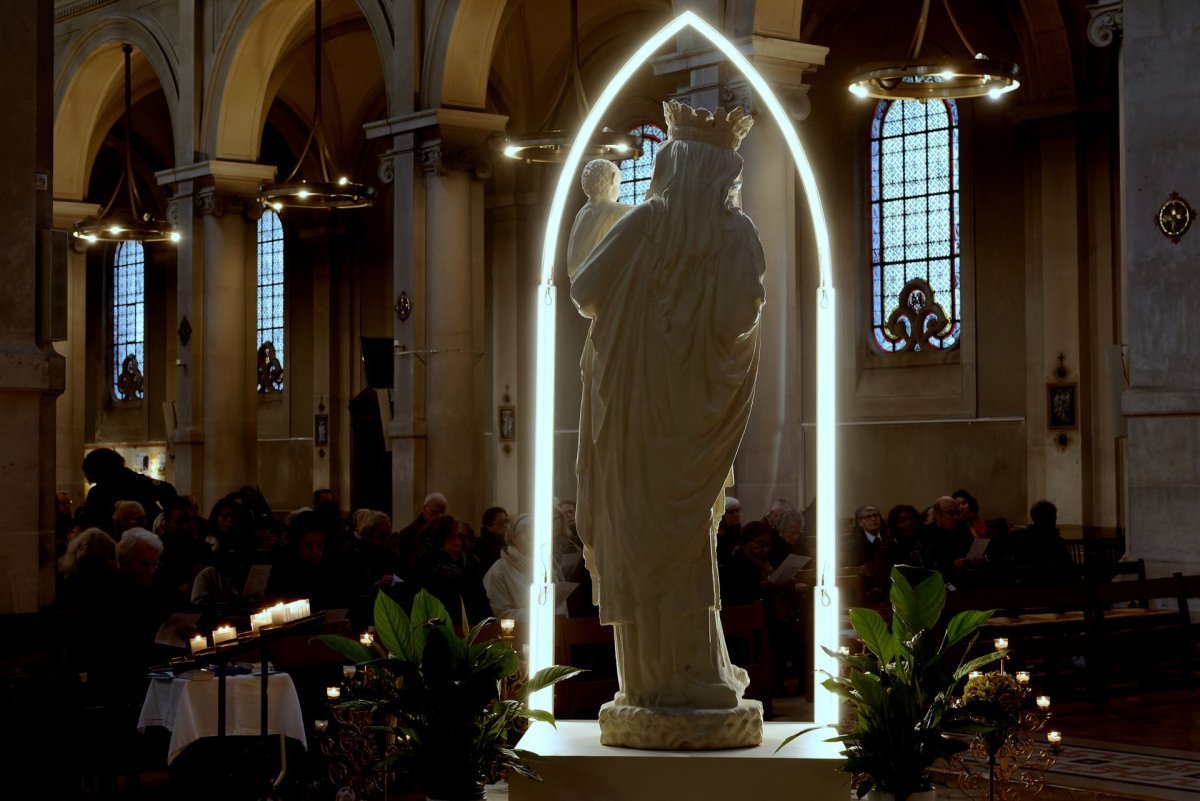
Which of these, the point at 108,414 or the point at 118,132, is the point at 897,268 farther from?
the point at 108,414

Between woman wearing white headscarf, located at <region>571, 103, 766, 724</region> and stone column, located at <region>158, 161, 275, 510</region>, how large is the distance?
52.6 feet

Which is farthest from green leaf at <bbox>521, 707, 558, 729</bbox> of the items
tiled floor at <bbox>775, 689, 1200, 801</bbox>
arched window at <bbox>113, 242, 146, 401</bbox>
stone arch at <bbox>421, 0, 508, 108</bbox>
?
arched window at <bbox>113, 242, 146, 401</bbox>

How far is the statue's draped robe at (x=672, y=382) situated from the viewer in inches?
244

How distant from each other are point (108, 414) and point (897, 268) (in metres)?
18.0

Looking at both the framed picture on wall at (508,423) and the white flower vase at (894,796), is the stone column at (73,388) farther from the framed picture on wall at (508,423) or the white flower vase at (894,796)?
the white flower vase at (894,796)

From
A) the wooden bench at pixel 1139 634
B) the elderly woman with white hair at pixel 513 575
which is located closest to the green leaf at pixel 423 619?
the elderly woman with white hair at pixel 513 575

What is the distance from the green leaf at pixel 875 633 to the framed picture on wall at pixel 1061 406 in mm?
13183

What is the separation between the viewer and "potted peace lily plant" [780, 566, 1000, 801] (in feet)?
18.4

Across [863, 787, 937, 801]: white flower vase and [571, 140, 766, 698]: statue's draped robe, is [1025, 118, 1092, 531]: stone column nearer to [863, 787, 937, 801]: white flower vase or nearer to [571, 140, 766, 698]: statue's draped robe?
[571, 140, 766, 698]: statue's draped robe

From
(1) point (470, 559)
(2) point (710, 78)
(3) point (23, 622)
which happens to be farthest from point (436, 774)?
(2) point (710, 78)

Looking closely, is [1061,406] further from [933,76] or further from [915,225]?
[933,76]

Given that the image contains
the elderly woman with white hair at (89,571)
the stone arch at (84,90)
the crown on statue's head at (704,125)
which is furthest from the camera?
the stone arch at (84,90)

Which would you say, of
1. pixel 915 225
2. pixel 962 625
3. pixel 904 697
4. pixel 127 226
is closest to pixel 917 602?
pixel 962 625

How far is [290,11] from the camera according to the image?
20.9m
